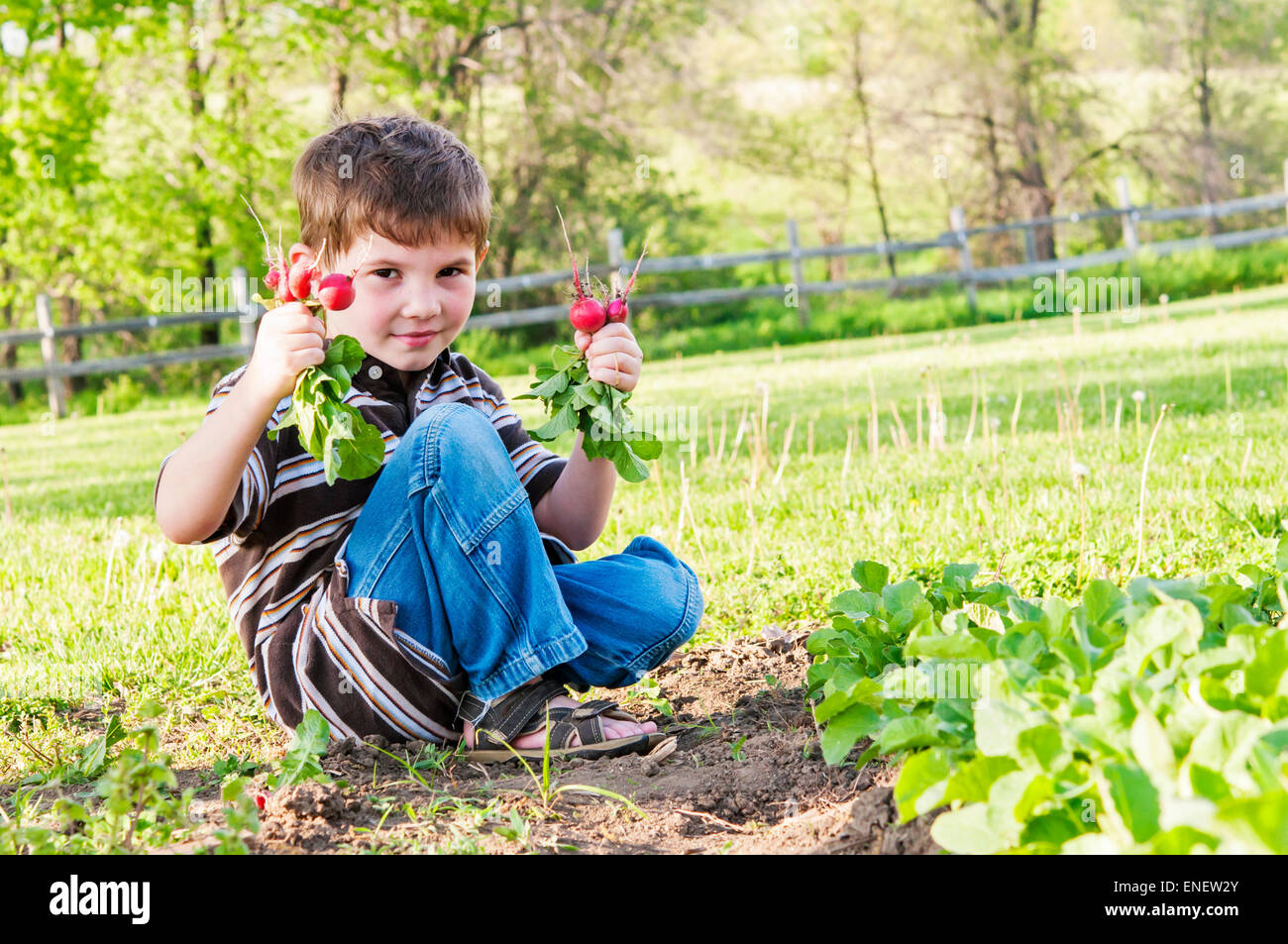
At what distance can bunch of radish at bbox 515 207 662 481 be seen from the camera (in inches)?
84.3

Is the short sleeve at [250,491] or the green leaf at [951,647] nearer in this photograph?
the green leaf at [951,647]

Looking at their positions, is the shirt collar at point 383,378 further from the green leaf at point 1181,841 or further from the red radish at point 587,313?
the green leaf at point 1181,841

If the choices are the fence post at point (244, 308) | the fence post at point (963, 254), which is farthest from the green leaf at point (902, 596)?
the fence post at point (963, 254)

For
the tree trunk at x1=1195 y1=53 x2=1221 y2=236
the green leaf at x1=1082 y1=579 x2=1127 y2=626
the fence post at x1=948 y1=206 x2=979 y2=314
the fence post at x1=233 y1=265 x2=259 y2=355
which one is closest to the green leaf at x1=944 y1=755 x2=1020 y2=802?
the green leaf at x1=1082 y1=579 x2=1127 y2=626

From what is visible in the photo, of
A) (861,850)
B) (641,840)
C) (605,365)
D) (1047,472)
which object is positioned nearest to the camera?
(861,850)

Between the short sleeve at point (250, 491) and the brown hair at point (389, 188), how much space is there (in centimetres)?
38

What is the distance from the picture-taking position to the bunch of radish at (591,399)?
214cm

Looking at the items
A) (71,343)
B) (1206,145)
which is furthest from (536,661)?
(1206,145)

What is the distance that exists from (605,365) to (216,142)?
44.5 ft

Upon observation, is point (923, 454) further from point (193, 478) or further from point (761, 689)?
point (193, 478)

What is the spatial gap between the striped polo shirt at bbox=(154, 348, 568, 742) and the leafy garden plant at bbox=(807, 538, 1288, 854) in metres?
0.78

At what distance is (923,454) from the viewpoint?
16.5 feet

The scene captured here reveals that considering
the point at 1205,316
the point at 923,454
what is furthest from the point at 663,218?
the point at 923,454
